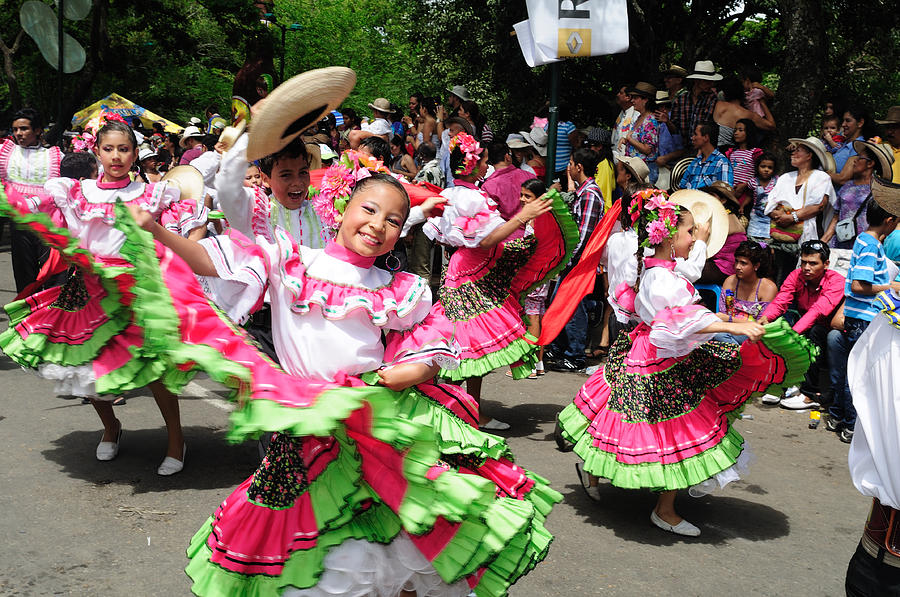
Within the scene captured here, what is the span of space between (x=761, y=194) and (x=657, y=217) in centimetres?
453

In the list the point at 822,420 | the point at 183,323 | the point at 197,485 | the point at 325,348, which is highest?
the point at 183,323

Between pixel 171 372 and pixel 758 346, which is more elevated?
pixel 171 372

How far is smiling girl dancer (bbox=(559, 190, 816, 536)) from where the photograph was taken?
186 inches

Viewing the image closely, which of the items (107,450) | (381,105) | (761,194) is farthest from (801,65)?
(107,450)

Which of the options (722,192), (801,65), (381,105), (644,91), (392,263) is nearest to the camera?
(392,263)

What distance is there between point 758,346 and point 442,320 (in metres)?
2.35

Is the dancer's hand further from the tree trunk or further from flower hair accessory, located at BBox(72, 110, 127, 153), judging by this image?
the tree trunk

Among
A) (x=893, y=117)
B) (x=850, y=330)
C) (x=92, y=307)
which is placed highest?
(x=893, y=117)

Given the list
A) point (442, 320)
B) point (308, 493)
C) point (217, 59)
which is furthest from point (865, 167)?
point (217, 59)

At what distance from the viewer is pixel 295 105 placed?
9.61 feet

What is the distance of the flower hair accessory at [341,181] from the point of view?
3260 millimetres

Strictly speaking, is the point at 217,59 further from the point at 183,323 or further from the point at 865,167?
the point at 183,323

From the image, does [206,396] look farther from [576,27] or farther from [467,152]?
[576,27]

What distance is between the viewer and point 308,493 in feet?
9.51
